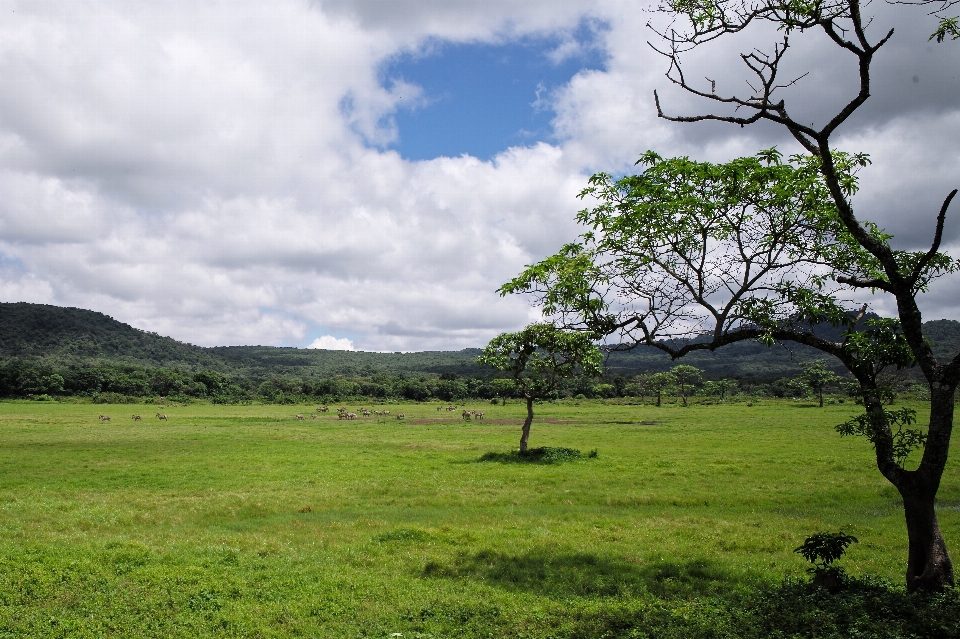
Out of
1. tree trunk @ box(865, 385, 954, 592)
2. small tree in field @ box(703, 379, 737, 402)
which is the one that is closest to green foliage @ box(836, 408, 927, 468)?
tree trunk @ box(865, 385, 954, 592)

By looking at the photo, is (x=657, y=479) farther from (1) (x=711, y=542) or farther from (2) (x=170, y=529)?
(2) (x=170, y=529)

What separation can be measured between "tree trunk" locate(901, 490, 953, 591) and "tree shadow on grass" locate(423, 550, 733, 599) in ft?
11.0

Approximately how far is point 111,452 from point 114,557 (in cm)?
2905

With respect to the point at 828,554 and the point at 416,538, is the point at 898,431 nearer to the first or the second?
the point at 828,554

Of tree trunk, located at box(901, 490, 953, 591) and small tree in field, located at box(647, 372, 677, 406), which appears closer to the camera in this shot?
tree trunk, located at box(901, 490, 953, 591)

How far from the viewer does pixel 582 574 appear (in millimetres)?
12680

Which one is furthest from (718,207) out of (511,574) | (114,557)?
(114,557)

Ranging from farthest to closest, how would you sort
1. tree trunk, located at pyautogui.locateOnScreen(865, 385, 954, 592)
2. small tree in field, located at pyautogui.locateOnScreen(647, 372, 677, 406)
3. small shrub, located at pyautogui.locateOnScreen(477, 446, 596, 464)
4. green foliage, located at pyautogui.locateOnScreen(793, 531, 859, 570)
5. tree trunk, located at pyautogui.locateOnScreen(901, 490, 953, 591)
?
small tree in field, located at pyautogui.locateOnScreen(647, 372, 677, 406)
small shrub, located at pyautogui.locateOnScreen(477, 446, 596, 464)
green foliage, located at pyautogui.locateOnScreen(793, 531, 859, 570)
tree trunk, located at pyautogui.locateOnScreen(901, 490, 953, 591)
tree trunk, located at pyautogui.locateOnScreen(865, 385, 954, 592)

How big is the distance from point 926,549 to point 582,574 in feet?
21.0

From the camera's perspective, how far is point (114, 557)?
42.2ft

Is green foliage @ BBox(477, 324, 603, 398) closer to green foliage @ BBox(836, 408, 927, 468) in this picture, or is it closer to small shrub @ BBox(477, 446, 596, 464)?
small shrub @ BBox(477, 446, 596, 464)

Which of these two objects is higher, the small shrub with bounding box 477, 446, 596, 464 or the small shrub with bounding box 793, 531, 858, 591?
the small shrub with bounding box 793, 531, 858, 591

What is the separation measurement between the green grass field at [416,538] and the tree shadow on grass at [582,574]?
0.23ft

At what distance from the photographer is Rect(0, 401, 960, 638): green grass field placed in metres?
10.2
